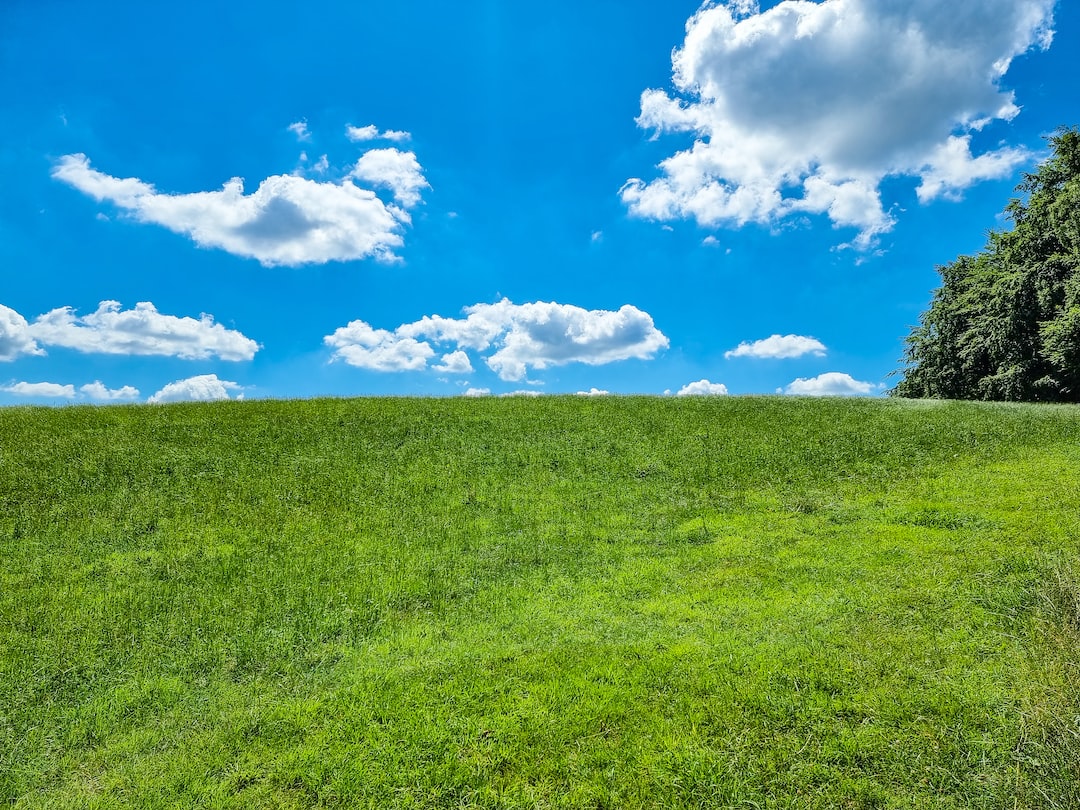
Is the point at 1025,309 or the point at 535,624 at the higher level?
the point at 1025,309

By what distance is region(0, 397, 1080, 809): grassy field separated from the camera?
21.1ft

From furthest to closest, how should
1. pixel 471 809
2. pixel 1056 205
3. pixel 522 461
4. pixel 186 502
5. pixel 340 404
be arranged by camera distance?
pixel 1056 205, pixel 340 404, pixel 522 461, pixel 186 502, pixel 471 809

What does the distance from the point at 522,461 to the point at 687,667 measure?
39.9 feet

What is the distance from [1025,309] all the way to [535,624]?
119 feet

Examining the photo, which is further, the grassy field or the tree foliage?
the tree foliage

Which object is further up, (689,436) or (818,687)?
(689,436)

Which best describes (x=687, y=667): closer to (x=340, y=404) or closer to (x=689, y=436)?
(x=689, y=436)

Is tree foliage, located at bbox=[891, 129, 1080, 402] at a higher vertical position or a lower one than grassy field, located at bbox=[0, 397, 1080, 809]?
higher

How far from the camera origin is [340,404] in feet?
85.9

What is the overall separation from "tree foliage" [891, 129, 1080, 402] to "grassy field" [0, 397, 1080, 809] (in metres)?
15.0

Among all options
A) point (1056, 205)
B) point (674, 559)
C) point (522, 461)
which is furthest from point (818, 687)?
point (1056, 205)

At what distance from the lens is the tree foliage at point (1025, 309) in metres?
29.9

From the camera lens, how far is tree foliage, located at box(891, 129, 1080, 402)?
1176 inches

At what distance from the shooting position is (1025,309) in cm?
3200
